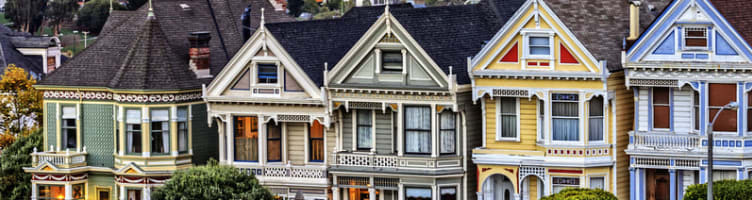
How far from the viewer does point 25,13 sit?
633ft

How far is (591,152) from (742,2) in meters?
7.06

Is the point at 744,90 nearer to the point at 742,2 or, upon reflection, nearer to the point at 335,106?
the point at 742,2

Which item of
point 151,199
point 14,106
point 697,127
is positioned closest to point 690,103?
point 697,127

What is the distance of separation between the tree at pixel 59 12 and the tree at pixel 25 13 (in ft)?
3.77

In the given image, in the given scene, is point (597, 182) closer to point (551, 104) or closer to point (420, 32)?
point (551, 104)

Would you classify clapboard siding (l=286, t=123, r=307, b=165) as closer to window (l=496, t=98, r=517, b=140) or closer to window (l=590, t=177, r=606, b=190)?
window (l=496, t=98, r=517, b=140)

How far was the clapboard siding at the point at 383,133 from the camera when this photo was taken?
71500 millimetres

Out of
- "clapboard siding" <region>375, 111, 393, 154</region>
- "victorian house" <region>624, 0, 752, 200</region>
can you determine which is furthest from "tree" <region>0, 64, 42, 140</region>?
"victorian house" <region>624, 0, 752, 200</region>

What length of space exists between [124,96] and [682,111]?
20517 mm

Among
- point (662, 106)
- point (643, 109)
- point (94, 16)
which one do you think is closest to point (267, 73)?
point (643, 109)

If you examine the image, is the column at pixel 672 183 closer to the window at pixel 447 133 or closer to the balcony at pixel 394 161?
the balcony at pixel 394 161

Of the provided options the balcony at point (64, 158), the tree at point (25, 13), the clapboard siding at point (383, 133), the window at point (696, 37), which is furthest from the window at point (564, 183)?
the tree at point (25, 13)

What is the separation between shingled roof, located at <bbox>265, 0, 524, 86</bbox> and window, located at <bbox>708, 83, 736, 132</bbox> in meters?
8.69

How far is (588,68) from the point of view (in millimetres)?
67438
